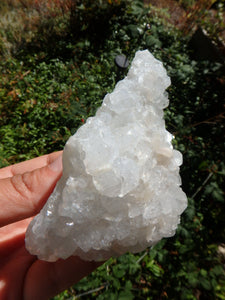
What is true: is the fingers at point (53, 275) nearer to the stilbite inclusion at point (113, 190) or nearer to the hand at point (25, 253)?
the hand at point (25, 253)

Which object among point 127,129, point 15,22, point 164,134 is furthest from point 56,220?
point 15,22

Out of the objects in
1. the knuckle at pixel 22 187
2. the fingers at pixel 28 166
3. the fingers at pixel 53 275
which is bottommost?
the fingers at pixel 53 275

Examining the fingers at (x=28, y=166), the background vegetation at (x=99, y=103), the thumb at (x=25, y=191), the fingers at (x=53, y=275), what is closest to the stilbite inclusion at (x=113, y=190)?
the thumb at (x=25, y=191)

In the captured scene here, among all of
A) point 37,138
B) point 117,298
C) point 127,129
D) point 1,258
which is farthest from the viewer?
point 37,138

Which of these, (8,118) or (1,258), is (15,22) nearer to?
(8,118)

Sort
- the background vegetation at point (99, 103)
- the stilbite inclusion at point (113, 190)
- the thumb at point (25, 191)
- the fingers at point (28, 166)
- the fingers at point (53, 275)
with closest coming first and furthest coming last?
the stilbite inclusion at point (113, 190) → the thumb at point (25, 191) → the fingers at point (53, 275) → the fingers at point (28, 166) → the background vegetation at point (99, 103)

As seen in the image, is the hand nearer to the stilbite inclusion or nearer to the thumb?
the thumb

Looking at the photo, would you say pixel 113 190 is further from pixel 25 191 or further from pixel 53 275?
pixel 53 275

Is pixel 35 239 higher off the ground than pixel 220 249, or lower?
higher
